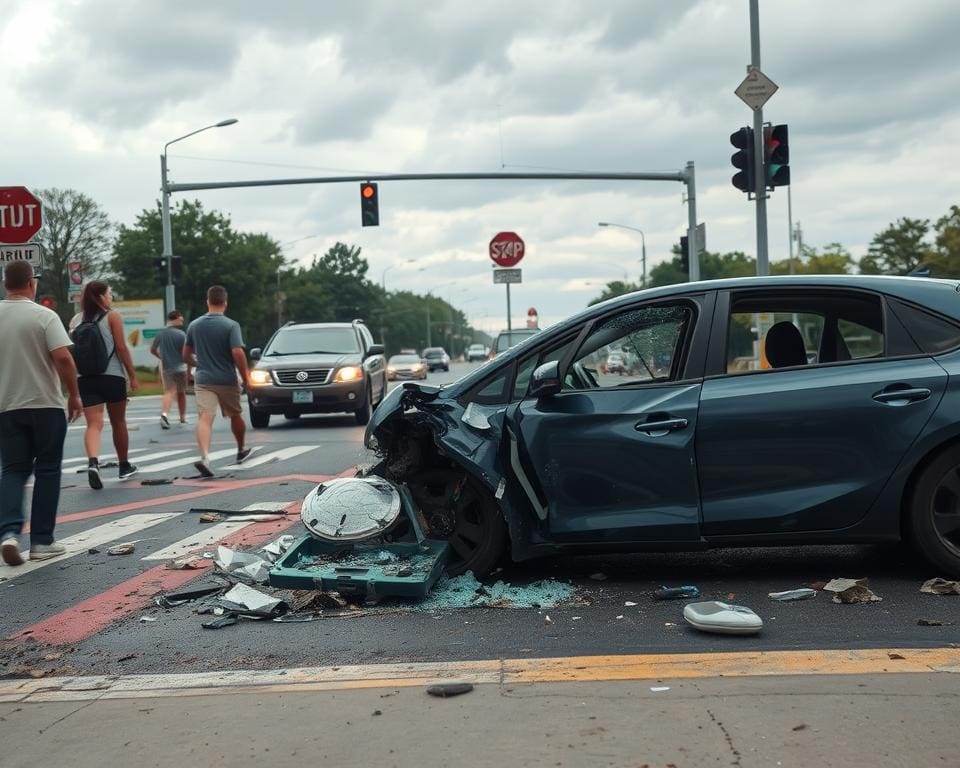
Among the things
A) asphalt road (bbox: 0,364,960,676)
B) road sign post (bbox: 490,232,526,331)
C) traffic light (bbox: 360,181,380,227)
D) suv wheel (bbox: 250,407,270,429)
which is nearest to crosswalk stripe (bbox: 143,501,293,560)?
asphalt road (bbox: 0,364,960,676)

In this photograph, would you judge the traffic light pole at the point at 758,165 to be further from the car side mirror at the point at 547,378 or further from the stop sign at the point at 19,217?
the car side mirror at the point at 547,378

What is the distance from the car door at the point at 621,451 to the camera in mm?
5258

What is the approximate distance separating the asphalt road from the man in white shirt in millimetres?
311

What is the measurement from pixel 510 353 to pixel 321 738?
8.74 ft

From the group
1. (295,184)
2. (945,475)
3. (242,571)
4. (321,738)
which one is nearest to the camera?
(321,738)

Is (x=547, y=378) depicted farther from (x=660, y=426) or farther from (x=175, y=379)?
(x=175, y=379)

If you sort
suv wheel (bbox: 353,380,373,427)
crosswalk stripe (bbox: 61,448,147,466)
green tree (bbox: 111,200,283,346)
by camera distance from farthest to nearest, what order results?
green tree (bbox: 111,200,283,346), suv wheel (bbox: 353,380,373,427), crosswalk stripe (bbox: 61,448,147,466)

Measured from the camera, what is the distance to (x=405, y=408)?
5.60 meters

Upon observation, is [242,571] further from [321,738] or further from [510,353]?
[321,738]

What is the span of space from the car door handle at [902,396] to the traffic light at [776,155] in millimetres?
11248

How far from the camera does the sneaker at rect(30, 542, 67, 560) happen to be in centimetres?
696

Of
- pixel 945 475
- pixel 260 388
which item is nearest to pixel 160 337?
pixel 260 388

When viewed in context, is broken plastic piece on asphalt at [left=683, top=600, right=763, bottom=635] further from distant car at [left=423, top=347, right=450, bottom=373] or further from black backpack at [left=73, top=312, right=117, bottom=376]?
distant car at [left=423, top=347, right=450, bottom=373]

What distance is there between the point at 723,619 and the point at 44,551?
463cm
